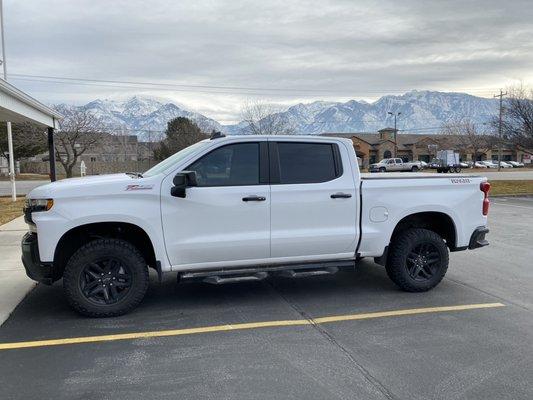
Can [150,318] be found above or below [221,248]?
below

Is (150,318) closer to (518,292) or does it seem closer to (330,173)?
(330,173)

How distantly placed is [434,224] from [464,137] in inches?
3509

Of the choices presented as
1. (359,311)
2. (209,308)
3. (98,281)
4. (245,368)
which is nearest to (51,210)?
(98,281)

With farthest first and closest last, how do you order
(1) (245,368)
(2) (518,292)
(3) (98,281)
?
(2) (518,292)
(3) (98,281)
(1) (245,368)

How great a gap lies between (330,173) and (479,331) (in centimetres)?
232

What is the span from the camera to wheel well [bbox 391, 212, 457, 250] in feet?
21.2

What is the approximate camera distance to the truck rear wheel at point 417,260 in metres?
6.26

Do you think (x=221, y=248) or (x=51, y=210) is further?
(x=221, y=248)

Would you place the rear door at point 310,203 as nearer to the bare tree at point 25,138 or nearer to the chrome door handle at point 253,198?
the chrome door handle at point 253,198

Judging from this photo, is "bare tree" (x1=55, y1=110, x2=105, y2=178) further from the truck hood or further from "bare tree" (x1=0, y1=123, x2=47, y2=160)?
the truck hood

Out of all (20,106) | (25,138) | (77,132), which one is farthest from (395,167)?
(20,106)

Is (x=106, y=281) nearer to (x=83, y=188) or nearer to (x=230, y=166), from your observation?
(x=83, y=188)

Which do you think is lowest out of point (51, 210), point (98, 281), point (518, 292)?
point (518, 292)

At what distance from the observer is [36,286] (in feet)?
21.9
